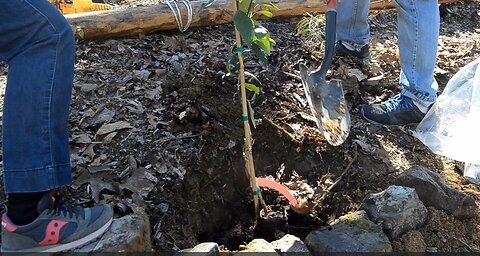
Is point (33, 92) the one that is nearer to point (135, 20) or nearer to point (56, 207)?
point (56, 207)

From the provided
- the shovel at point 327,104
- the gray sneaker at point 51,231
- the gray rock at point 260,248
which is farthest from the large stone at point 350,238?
the gray sneaker at point 51,231

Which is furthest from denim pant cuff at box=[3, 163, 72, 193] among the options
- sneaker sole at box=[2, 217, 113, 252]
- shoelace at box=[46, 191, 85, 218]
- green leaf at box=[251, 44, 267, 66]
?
green leaf at box=[251, 44, 267, 66]

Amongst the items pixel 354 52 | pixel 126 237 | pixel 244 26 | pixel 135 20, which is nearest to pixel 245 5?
pixel 244 26

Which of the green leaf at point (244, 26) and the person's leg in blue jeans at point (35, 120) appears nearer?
the person's leg in blue jeans at point (35, 120)

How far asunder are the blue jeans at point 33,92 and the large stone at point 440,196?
1.56m

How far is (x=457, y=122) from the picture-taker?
10.2 feet

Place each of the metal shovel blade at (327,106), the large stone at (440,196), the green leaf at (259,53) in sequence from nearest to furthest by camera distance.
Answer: the green leaf at (259,53), the large stone at (440,196), the metal shovel blade at (327,106)

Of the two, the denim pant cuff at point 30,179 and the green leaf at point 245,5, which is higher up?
the green leaf at point 245,5

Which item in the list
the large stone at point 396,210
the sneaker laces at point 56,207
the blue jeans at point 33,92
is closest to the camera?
the blue jeans at point 33,92

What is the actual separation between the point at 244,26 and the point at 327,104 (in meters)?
1.02

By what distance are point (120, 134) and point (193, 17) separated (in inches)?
56.0

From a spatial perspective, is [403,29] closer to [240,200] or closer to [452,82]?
[452,82]

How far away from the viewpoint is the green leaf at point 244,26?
205 centimetres

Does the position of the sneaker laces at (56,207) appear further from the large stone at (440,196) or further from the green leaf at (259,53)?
the large stone at (440,196)
